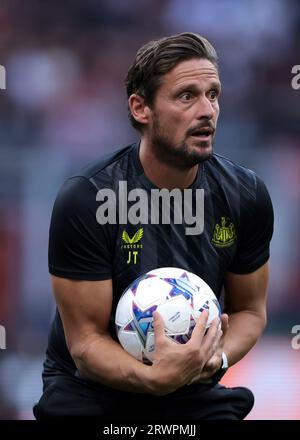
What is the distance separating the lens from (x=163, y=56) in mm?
3633

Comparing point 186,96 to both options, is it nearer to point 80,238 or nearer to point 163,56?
point 163,56

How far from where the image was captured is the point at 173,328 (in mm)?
3330

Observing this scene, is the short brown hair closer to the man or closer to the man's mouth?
the man

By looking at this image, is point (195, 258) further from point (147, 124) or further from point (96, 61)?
point (96, 61)

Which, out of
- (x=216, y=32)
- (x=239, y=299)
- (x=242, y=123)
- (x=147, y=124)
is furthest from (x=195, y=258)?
(x=216, y=32)

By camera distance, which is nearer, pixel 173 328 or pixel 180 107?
pixel 173 328

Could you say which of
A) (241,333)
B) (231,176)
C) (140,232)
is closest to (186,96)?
(231,176)

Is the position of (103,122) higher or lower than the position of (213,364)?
higher

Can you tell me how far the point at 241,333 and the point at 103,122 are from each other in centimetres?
358

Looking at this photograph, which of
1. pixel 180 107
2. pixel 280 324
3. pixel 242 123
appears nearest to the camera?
pixel 180 107

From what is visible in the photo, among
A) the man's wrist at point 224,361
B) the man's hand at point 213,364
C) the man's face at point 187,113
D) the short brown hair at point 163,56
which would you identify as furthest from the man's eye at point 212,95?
the man's wrist at point 224,361

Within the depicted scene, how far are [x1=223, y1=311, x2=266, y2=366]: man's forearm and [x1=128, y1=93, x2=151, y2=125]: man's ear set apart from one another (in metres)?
0.99

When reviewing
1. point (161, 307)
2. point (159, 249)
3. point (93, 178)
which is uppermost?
point (93, 178)

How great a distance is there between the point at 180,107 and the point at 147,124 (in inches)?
9.5
